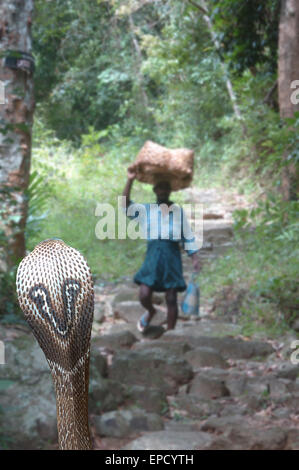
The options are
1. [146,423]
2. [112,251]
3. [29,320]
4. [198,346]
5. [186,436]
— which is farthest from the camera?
[112,251]

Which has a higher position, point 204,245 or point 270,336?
point 204,245

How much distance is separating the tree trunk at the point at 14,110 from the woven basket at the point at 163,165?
136 centimetres

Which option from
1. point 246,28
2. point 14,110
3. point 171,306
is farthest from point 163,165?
point 246,28

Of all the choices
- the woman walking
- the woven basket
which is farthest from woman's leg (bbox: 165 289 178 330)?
the woven basket

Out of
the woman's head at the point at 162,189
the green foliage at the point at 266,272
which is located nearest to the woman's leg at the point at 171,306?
the green foliage at the point at 266,272

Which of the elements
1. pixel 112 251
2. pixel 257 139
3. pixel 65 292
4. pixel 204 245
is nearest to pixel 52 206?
pixel 112 251

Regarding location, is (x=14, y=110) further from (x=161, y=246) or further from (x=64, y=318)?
(x=64, y=318)

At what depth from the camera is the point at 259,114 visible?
977cm

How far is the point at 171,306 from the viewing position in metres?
5.75

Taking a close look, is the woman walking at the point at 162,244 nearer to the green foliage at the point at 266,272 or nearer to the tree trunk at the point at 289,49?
the green foliage at the point at 266,272

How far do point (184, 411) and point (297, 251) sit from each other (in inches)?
88.4

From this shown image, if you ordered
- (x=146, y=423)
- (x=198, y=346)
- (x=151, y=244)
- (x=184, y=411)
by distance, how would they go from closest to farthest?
(x=146, y=423), (x=184, y=411), (x=198, y=346), (x=151, y=244)

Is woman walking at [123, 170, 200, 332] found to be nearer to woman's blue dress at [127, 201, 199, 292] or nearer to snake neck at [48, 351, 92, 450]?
Result: woman's blue dress at [127, 201, 199, 292]

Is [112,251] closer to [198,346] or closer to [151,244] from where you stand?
[151,244]
